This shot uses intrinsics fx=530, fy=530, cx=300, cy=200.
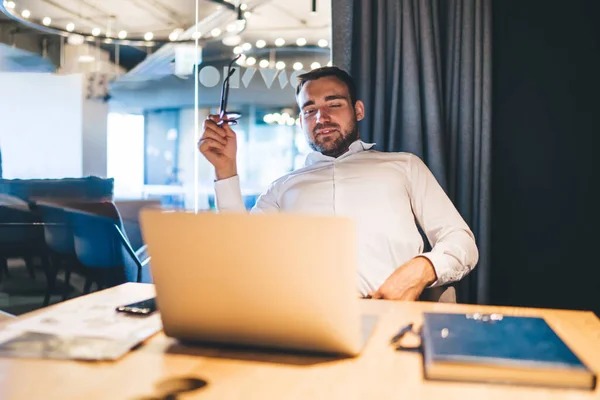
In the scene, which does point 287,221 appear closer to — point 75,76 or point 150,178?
point 75,76

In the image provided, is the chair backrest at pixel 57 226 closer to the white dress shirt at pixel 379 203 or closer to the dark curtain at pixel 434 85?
the white dress shirt at pixel 379 203

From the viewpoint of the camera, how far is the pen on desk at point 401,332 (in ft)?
2.83

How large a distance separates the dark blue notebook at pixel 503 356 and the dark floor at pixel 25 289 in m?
3.33

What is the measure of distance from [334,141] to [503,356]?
4.55ft

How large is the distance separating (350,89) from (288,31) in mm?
4333

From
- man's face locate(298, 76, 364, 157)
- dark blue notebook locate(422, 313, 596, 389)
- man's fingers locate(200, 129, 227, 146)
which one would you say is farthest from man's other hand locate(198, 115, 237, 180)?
dark blue notebook locate(422, 313, 596, 389)

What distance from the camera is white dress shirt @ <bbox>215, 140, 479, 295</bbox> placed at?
1.71 metres

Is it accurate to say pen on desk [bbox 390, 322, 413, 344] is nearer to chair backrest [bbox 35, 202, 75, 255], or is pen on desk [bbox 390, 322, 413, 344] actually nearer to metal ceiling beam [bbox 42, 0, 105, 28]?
chair backrest [bbox 35, 202, 75, 255]

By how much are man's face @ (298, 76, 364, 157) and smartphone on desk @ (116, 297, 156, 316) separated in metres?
1.11

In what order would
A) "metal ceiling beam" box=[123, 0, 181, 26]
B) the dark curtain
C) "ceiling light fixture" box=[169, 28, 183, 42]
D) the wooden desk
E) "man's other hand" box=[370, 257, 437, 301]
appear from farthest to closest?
1. "ceiling light fixture" box=[169, 28, 183, 42]
2. "metal ceiling beam" box=[123, 0, 181, 26]
3. the dark curtain
4. "man's other hand" box=[370, 257, 437, 301]
5. the wooden desk

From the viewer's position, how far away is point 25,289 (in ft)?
12.0

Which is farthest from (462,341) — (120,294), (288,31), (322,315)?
(288,31)

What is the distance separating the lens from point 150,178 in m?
7.87

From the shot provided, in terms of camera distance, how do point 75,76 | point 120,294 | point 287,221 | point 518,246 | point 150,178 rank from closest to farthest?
point 287,221 < point 120,294 < point 518,246 < point 75,76 < point 150,178
